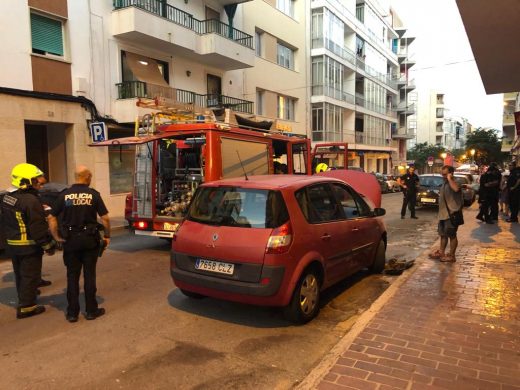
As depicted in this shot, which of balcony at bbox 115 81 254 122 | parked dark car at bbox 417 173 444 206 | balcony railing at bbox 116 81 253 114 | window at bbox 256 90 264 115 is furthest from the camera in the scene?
window at bbox 256 90 264 115

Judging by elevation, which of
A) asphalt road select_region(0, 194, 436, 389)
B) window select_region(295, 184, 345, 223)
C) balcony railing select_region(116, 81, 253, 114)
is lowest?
asphalt road select_region(0, 194, 436, 389)

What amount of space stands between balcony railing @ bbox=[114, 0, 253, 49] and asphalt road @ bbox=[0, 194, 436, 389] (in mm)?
12725

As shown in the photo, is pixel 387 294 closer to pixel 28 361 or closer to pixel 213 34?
pixel 28 361

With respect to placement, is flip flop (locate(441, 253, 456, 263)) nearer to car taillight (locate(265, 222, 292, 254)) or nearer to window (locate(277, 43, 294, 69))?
car taillight (locate(265, 222, 292, 254))

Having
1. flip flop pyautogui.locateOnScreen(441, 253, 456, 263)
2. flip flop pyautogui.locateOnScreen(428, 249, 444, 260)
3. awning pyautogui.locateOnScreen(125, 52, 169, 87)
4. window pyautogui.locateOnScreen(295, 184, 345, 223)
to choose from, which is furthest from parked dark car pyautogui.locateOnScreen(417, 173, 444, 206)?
window pyautogui.locateOnScreen(295, 184, 345, 223)

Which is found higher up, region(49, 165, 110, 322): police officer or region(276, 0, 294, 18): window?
region(276, 0, 294, 18): window

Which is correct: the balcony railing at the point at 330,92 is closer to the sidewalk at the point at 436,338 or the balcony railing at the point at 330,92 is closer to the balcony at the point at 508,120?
the balcony at the point at 508,120

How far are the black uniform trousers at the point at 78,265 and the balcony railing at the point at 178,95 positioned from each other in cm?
1204

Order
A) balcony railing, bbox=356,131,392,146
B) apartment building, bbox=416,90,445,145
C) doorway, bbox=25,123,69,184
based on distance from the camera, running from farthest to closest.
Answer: apartment building, bbox=416,90,445,145 < balcony railing, bbox=356,131,392,146 < doorway, bbox=25,123,69,184

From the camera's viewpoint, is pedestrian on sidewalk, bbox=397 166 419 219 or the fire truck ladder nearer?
the fire truck ladder

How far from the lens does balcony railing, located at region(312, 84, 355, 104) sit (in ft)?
105

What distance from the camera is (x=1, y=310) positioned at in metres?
5.32

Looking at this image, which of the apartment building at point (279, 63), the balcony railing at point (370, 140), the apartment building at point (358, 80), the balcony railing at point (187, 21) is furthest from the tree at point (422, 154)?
the balcony railing at point (187, 21)

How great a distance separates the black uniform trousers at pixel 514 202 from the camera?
40.9ft
